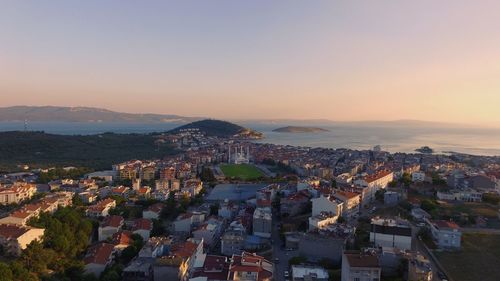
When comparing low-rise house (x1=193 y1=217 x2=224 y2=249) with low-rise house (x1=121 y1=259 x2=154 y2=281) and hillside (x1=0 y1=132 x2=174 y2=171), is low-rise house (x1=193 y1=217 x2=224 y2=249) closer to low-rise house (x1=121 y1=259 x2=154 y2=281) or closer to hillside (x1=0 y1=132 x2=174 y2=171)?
low-rise house (x1=121 y1=259 x2=154 y2=281)

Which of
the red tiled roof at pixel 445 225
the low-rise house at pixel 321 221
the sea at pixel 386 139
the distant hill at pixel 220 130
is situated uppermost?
the red tiled roof at pixel 445 225

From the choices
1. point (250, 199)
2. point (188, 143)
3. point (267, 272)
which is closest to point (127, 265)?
point (267, 272)

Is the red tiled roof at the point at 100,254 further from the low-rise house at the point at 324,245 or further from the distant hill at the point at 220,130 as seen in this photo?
the distant hill at the point at 220,130

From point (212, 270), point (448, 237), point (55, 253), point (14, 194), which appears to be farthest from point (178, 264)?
point (14, 194)

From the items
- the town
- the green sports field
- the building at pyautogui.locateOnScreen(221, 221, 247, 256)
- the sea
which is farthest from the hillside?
the sea

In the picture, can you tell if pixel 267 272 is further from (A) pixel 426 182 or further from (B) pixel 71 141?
(B) pixel 71 141

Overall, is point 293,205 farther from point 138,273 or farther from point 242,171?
point 242,171

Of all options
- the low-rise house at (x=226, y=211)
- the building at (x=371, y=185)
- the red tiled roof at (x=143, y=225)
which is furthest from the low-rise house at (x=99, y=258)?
the building at (x=371, y=185)
